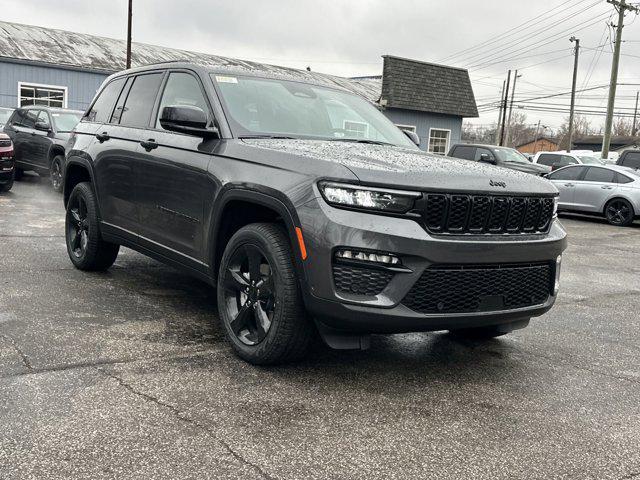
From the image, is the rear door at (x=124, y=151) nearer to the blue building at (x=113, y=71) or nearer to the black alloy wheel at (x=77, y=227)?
the black alloy wheel at (x=77, y=227)

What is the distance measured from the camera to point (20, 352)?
3953 millimetres

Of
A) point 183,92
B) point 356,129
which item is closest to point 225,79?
point 183,92

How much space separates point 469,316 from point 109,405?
6.37 feet

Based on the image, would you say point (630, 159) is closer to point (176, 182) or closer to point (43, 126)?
point (43, 126)

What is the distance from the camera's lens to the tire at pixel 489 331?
169 inches

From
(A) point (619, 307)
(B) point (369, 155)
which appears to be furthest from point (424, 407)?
(A) point (619, 307)

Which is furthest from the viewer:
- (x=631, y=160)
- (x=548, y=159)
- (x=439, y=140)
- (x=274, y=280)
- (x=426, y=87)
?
(x=439, y=140)

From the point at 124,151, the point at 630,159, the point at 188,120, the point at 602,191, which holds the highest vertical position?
the point at 630,159

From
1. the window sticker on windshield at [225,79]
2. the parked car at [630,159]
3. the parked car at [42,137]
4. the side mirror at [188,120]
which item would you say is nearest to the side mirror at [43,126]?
the parked car at [42,137]

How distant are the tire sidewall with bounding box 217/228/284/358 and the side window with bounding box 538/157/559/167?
21.2m

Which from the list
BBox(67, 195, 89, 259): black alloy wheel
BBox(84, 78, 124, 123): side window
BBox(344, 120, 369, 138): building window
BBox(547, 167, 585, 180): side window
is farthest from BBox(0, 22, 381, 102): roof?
BBox(344, 120, 369, 138): building window

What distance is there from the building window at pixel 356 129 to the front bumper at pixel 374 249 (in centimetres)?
150

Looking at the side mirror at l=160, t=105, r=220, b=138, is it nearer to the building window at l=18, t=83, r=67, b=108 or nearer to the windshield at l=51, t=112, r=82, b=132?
the windshield at l=51, t=112, r=82, b=132

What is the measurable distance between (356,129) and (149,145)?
5.22 feet
